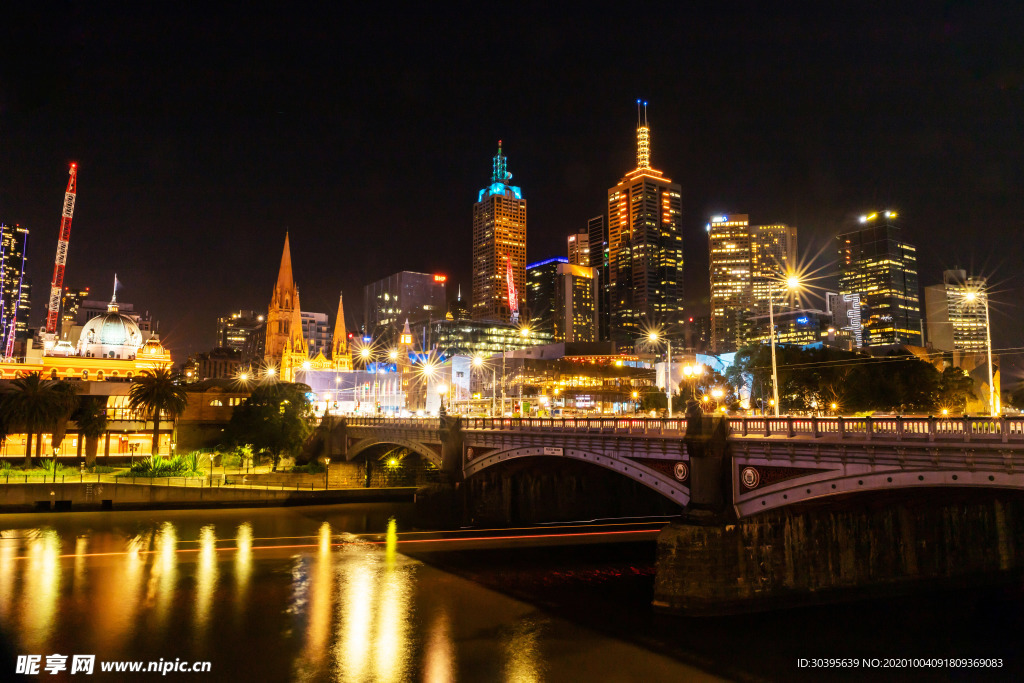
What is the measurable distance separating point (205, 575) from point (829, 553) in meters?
34.1

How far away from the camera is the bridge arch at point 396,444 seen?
60.1 metres

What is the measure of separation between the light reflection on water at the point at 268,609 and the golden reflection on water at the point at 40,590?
0.30 ft

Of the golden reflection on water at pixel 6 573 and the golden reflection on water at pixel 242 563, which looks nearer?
the golden reflection on water at pixel 6 573

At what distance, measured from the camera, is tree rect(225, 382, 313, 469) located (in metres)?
82.1

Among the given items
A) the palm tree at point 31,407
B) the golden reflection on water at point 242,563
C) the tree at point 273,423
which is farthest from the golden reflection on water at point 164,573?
the palm tree at point 31,407

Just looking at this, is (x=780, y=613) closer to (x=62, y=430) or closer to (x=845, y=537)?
(x=845, y=537)

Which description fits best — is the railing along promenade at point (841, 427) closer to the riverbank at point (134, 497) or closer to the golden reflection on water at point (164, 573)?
the golden reflection on water at point (164, 573)

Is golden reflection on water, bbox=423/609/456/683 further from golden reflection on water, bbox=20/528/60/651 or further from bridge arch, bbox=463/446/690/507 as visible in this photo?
golden reflection on water, bbox=20/528/60/651

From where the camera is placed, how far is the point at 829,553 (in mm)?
33094

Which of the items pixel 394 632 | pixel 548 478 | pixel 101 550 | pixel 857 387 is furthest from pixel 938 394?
pixel 101 550

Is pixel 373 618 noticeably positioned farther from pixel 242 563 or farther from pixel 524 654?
pixel 242 563

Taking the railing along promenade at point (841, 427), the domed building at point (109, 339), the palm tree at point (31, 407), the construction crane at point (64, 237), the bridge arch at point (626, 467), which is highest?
the construction crane at point (64, 237)

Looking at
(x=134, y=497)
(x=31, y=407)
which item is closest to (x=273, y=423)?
(x=134, y=497)

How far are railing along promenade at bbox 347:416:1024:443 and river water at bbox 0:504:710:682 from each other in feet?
30.3
